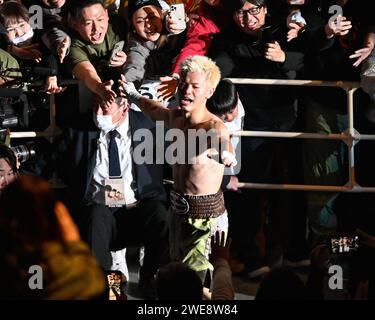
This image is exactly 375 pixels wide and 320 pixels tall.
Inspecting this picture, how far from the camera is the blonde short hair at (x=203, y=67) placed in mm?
6410

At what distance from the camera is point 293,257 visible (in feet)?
23.3

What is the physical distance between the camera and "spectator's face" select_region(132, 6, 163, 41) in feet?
22.7

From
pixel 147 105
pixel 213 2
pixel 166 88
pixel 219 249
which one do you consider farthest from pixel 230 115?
pixel 219 249

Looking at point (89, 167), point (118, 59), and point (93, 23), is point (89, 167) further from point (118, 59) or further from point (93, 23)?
point (93, 23)

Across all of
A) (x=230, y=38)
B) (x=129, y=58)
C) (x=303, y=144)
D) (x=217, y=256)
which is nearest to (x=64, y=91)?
(x=129, y=58)

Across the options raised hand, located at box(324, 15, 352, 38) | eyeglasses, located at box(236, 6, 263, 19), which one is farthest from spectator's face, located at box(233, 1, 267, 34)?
raised hand, located at box(324, 15, 352, 38)

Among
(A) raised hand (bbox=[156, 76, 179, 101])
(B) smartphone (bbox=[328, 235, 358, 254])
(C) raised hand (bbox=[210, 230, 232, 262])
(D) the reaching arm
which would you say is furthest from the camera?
(A) raised hand (bbox=[156, 76, 179, 101])

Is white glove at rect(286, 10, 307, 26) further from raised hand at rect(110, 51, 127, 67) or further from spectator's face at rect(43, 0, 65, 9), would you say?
spectator's face at rect(43, 0, 65, 9)

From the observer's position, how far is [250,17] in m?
6.85

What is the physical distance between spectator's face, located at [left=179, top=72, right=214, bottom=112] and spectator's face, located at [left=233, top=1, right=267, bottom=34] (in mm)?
661

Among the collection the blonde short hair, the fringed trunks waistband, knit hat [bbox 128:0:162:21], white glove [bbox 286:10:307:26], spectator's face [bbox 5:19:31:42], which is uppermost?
knit hat [bbox 128:0:162:21]

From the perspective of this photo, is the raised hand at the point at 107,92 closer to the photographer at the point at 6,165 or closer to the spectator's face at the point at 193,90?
the spectator's face at the point at 193,90

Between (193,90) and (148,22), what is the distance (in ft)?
2.54

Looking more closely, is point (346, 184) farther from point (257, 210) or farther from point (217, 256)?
→ point (217, 256)
